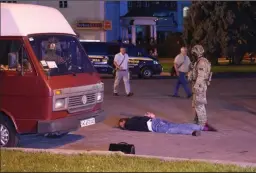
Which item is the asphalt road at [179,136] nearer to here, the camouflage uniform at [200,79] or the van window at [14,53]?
the camouflage uniform at [200,79]

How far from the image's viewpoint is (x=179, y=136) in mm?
12477

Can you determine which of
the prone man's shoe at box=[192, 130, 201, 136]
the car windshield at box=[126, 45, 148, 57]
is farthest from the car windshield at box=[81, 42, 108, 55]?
the prone man's shoe at box=[192, 130, 201, 136]

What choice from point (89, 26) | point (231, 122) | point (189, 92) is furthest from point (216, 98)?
point (89, 26)

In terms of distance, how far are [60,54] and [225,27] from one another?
27.5 metres

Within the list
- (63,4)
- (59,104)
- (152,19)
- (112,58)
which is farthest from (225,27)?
(59,104)

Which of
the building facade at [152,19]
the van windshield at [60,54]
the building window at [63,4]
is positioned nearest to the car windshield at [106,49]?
the building window at [63,4]

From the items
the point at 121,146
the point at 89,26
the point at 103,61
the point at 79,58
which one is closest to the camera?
the point at 121,146

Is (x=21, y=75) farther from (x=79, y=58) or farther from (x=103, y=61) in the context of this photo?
(x=103, y=61)

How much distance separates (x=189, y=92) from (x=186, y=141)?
8.44m

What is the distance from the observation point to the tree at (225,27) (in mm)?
37750

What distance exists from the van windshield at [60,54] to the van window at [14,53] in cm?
22

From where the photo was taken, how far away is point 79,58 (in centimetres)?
1190

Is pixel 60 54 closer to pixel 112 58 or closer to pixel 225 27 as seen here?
pixel 112 58

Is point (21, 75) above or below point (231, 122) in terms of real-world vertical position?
above
